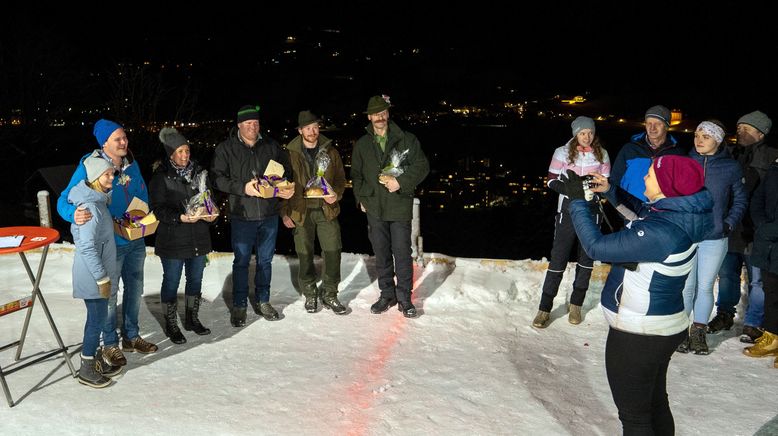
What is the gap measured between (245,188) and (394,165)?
1.46 meters

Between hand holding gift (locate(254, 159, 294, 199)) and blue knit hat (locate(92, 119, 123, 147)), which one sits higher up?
blue knit hat (locate(92, 119, 123, 147))

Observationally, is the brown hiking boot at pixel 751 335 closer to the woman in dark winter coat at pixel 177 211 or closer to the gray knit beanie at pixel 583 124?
the gray knit beanie at pixel 583 124

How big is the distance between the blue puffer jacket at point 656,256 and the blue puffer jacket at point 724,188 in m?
2.26

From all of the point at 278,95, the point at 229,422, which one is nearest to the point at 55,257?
the point at 229,422

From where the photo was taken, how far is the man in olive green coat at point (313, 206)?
618cm

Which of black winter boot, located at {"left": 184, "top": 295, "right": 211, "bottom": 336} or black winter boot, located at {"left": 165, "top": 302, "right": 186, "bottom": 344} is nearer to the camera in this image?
black winter boot, located at {"left": 165, "top": 302, "right": 186, "bottom": 344}

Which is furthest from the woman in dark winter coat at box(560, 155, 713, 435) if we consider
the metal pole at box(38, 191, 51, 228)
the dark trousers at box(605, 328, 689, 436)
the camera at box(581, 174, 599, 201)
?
the metal pole at box(38, 191, 51, 228)

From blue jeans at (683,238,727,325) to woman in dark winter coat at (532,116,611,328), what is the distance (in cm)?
94

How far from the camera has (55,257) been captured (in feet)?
26.5

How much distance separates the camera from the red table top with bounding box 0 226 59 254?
4.27 metres

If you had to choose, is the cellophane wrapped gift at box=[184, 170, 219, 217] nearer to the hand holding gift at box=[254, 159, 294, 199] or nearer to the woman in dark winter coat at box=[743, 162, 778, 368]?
the hand holding gift at box=[254, 159, 294, 199]

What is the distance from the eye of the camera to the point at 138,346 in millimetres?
5445

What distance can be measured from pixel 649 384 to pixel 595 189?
1242mm

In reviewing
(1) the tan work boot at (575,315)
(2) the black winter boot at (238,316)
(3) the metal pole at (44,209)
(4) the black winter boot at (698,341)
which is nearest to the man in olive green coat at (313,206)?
(2) the black winter boot at (238,316)
